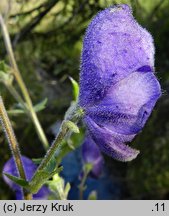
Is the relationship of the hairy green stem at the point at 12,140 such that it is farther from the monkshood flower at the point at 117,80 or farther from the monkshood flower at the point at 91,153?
the monkshood flower at the point at 91,153

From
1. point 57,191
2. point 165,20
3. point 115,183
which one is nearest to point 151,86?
point 57,191

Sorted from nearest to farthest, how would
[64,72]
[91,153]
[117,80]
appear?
[117,80]
[91,153]
[64,72]

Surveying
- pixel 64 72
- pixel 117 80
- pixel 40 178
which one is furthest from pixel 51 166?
pixel 64 72

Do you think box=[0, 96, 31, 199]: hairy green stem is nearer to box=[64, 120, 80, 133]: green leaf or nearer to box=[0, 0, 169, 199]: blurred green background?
box=[64, 120, 80, 133]: green leaf

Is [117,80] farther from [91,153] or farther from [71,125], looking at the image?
[91,153]

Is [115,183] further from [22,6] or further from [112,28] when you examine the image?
[112,28]

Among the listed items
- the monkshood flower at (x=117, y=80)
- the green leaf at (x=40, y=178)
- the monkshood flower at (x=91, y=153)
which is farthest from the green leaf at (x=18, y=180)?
the monkshood flower at (x=91, y=153)
